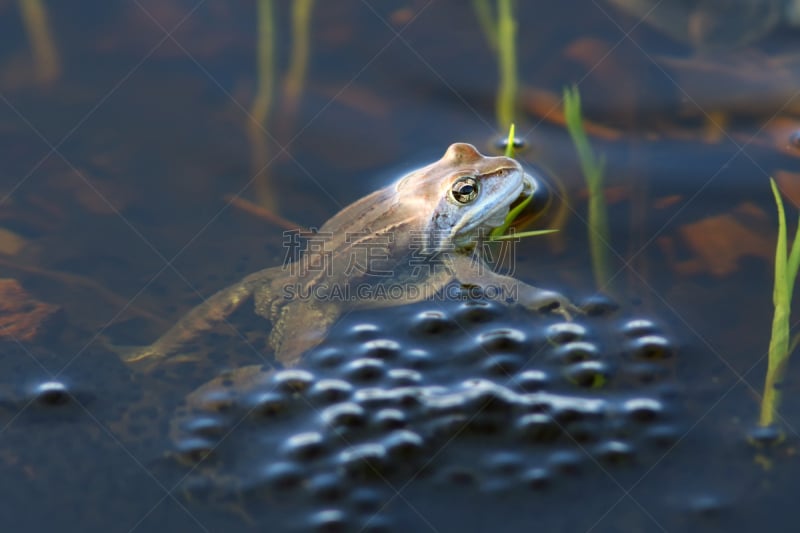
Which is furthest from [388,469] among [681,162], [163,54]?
[163,54]

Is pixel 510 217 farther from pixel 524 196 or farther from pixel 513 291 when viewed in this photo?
pixel 513 291

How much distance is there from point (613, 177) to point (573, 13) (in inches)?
64.3

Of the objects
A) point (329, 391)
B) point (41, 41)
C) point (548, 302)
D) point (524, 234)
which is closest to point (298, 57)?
point (41, 41)

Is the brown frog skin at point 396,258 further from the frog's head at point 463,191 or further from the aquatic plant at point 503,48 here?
the aquatic plant at point 503,48

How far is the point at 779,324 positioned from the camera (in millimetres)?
3645

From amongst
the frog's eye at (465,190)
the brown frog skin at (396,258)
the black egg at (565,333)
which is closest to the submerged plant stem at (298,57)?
the brown frog skin at (396,258)

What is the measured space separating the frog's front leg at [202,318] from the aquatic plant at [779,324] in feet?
9.21

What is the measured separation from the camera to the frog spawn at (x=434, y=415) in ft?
11.9

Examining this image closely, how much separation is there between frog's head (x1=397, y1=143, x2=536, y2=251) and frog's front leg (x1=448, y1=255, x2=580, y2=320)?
1.00 feet

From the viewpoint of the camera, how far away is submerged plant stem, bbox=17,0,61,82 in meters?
5.93

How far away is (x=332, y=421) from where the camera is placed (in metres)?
3.88

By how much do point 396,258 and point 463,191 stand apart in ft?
2.08

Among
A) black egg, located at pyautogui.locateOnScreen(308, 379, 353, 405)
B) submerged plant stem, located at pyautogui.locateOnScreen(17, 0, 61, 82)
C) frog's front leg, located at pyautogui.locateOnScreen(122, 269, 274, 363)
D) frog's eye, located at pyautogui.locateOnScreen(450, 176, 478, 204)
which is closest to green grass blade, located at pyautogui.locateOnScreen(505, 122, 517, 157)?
frog's eye, located at pyautogui.locateOnScreen(450, 176, 478, 204)

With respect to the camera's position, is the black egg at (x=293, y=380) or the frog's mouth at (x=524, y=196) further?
the frog's mouth at (x=524, y=196)
